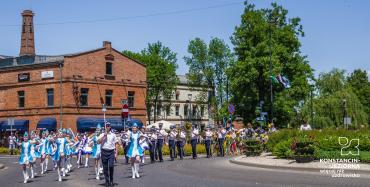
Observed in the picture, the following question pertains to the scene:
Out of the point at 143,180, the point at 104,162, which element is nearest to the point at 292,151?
the point at 143,180

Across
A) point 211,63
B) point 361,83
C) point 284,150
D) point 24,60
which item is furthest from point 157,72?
point 284,150

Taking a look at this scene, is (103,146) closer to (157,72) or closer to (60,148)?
(60,148)

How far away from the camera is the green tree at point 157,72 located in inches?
2982

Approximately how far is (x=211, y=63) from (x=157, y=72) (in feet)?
34.7

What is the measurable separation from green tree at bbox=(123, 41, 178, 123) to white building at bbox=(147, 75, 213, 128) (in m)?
2.25

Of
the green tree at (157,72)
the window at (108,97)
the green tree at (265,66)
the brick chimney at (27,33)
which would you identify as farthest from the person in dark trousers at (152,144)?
the green tree at (157,72)

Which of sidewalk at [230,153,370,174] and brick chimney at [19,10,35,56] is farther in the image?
brick chimney at [19,10,35,56]

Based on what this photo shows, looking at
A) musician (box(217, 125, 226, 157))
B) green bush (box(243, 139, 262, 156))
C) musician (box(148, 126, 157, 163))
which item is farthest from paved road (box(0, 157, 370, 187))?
musician (box(217, 125, 226, 157))

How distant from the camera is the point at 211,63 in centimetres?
8231

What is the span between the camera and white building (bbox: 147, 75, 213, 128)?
8238 centimetres

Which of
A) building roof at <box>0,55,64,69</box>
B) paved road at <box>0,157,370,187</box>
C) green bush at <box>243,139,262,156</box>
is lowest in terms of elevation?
paved road at <box>0,157,370,187</box>

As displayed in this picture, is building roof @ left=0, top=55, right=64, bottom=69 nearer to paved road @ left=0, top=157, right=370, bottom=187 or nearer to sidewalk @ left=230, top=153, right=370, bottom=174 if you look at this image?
sidewalk @ left=230, top=153, right=370, bottom=174

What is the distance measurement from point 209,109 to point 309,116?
27.1m

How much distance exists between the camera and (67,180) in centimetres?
1845
